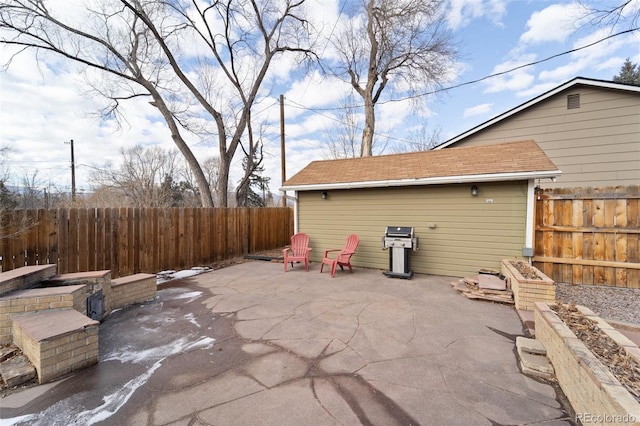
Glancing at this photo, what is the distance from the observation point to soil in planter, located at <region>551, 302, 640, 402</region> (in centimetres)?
164

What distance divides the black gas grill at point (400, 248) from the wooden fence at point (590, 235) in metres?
2.30

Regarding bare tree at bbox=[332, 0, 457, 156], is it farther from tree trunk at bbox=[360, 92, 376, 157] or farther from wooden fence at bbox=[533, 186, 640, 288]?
wooden fence at bbox=[533, 186, 640, 288]

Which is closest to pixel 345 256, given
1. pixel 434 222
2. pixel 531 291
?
pixel 434 222

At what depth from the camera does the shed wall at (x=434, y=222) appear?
209 inches

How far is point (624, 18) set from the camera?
4555 millimetres

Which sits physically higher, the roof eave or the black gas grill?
the roof eave

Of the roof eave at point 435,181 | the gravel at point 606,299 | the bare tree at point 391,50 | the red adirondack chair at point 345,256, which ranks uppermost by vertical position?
the bare tree at point 391,50

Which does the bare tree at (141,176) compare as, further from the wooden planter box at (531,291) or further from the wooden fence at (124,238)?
the wooden planter box at (531,291)

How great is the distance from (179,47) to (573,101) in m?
12.0

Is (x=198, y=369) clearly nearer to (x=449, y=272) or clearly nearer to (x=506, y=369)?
(x=506, y=369)

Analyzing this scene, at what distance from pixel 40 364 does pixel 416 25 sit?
13.4 meters

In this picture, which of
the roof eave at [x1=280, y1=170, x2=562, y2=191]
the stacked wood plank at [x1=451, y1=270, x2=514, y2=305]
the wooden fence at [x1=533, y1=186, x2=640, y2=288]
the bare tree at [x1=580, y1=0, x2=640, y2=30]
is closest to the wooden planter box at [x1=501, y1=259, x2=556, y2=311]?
the stacked wood plank at [x1=451, y1=270, x2=514, y2=305]

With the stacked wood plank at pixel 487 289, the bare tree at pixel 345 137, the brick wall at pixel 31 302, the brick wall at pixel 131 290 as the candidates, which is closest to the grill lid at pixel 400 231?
the stacked wood plank at pixel 487 289

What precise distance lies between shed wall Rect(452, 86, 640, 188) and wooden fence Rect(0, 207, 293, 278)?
27.7 ft
